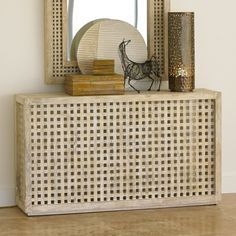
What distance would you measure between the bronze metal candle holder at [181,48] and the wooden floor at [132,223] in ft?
2.26

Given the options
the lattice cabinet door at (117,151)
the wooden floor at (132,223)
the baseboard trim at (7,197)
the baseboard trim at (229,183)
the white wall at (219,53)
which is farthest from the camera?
the baseboard trim at (229,183)

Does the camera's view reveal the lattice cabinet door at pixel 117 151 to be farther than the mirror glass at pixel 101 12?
No

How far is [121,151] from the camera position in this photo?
4355 millimetres

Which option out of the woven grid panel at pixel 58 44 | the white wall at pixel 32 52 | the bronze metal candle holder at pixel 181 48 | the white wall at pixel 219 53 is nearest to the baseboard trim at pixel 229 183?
the white wall at pixel 219 53

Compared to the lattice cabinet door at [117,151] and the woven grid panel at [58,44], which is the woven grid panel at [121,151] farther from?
the woven grid panel at [58,44]

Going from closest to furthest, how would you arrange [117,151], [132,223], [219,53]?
[132,223]
[117,151]
[219,53]

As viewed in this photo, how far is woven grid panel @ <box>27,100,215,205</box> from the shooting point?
4.26m

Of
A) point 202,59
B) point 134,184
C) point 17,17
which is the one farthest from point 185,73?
point 17,17

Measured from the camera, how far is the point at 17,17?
4.41 meters

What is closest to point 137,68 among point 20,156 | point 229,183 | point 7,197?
point 20,156

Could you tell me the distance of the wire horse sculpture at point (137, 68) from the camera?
14.8 ft

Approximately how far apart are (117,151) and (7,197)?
0.68 metres

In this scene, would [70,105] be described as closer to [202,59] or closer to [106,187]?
[106,187]

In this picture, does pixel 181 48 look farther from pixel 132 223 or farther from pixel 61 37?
pixel 132 223
